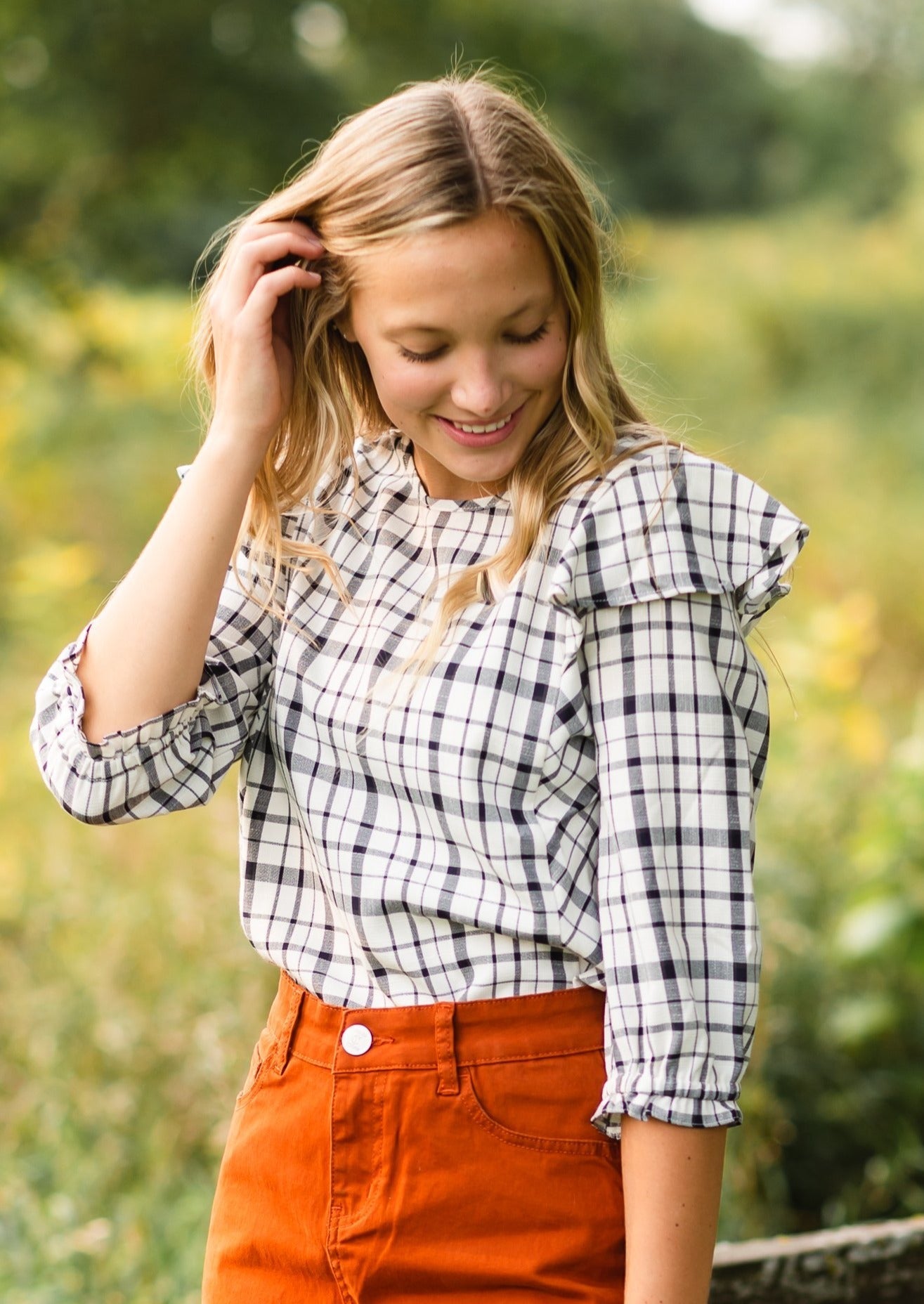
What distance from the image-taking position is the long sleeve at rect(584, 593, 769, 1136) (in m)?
1.02

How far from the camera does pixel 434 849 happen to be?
3.59 feet

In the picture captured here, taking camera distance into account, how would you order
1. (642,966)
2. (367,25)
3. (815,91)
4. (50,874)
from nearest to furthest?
(642,966) < (50,874) < (367,25) < (815,91)

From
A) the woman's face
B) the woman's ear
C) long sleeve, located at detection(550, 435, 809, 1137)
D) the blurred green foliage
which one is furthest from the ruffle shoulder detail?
the blurred green foliage

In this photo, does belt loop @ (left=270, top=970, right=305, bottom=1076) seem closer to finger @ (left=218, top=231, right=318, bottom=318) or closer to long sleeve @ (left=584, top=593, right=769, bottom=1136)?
long sleeve @ (left=584, top=593, right=769, bottom=1136)

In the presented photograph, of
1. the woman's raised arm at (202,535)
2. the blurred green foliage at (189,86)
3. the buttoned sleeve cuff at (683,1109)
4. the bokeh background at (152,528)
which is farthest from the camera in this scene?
the blurred green foliage at (189,86)

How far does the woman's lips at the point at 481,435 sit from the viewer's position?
112 centimetres

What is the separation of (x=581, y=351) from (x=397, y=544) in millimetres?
227

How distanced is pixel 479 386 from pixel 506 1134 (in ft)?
1.87

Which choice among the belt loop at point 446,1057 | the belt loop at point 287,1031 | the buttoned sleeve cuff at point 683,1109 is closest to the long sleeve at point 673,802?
the buttoned sleeve cuff at point 683,1109

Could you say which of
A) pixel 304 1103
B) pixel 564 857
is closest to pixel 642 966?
pixel 564 857

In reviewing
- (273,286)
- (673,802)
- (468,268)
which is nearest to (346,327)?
(273,286)

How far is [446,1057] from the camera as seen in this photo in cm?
106

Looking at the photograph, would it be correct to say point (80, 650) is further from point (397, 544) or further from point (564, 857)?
point (564, 857)

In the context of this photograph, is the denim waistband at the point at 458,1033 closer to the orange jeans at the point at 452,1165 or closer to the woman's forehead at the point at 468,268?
the orange jeans at the point at 452,1165
